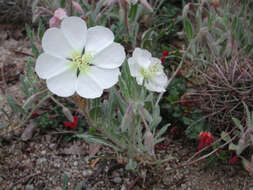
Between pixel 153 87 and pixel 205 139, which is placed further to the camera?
pixel 205 139

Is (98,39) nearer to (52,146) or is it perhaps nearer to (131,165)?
(131,165)

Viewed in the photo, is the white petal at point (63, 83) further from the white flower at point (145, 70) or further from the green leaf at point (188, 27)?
the green leaf at point (188, 27)

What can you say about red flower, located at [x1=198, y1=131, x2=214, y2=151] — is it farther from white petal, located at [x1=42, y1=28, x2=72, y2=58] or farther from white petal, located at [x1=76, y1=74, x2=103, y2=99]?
white petal, located at [x1=42, y1=28, x2=72, y2=58]

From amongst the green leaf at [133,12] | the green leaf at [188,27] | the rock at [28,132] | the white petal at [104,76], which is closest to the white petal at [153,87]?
the white petal at [104,76]

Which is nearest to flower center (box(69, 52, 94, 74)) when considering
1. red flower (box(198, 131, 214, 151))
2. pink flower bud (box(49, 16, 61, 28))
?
pink flower bud (box(49, 16, 61, 28))

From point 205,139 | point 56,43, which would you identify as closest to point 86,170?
point 205,139

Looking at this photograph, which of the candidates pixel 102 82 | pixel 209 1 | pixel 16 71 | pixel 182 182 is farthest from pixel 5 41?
pixel 182 182
